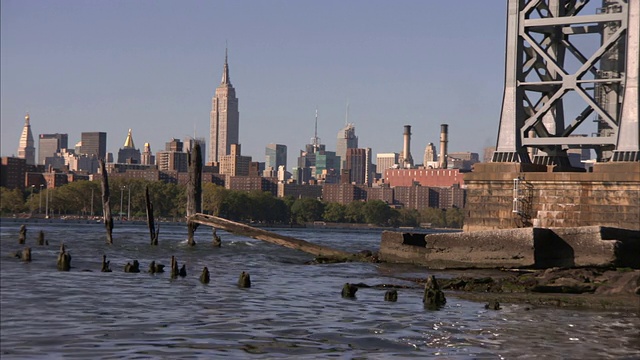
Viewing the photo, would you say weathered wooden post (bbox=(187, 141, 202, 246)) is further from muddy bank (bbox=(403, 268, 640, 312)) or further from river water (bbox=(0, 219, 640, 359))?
muddy bank (bbox=(403, 268, 640, 312))

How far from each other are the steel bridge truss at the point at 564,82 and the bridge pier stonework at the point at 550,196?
1317 mm

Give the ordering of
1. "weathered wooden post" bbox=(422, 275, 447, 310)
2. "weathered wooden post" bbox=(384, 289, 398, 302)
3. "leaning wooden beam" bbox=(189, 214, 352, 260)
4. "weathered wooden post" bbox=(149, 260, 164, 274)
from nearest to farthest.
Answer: "weathered wooden post" bbox=(422, 275, 447, 310)
"weathered wooden post" bbox=(384, 289, 398, 302)
"weathered wooden post" bbox=(149, 260, 164, 274)
"leaning wooden beam" bbox=(189, 214, 352, 260)

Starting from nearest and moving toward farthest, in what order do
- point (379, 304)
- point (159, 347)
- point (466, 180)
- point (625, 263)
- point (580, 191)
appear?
point (159, 347)
point (379, 304)
point (625, 263)
point (580, 191)
point (466, 180)

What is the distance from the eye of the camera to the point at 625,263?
1460 inches

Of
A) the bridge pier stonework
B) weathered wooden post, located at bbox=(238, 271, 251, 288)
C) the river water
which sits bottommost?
the river water

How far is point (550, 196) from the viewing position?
46250 mm

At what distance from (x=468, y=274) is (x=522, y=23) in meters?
16.4

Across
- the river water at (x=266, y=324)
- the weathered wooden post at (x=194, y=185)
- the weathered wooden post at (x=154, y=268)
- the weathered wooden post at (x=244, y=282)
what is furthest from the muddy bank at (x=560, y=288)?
the weathered wooden post at (x=194, y=185)

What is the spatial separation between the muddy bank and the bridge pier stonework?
9.53 meters

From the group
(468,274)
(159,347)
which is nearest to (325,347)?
(159,347)

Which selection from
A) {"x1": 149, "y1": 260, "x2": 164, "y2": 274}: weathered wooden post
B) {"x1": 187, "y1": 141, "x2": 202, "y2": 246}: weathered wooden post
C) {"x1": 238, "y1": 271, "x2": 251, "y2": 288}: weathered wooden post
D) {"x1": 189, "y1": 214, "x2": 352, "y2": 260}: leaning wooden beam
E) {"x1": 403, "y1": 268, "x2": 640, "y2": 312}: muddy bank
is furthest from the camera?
{"x1": 187, "y1": 141, "x2": 202, "y2": 246}: weathered wooden post

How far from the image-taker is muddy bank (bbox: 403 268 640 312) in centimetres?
2877

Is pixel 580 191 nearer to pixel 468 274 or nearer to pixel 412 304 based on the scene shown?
pixel 468 274

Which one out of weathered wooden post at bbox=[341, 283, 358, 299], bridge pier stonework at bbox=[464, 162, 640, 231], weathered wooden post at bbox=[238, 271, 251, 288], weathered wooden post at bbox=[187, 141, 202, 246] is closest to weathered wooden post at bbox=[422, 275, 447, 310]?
weathered wooden post at bbox=[341, 283, 358, 299]
